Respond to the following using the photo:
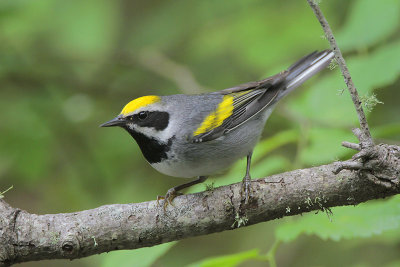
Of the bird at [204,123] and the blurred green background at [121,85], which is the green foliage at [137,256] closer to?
the bird at [204,123]

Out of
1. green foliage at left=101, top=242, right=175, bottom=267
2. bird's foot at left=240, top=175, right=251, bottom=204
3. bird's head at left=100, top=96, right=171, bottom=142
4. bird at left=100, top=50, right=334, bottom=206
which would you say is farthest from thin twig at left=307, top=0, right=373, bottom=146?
bird's head at left=100, top=96, right=171, bottom=142

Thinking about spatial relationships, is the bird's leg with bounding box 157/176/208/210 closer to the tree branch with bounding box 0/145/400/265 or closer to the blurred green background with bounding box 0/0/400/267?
the tree branch with bounding box 0/145/400/265

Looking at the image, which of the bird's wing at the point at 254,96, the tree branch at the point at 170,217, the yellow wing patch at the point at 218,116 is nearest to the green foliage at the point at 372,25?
the bird's wing at the point at 254,96

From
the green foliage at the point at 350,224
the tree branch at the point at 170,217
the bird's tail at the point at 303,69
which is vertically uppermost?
the bird's tail at the point at 303,69

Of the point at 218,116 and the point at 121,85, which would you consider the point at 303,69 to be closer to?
the point at 218,116

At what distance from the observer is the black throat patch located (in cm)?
397

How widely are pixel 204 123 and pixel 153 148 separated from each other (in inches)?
21.0

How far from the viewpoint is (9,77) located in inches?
255

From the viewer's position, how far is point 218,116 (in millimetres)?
4379

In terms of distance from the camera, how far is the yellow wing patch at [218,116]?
13.6ft

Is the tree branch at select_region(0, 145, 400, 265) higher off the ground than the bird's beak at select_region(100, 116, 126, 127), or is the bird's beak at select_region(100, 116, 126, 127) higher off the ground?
the bird's beak at select_region(100, 116, 126, 127)

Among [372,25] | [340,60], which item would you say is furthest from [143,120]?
[372,25]

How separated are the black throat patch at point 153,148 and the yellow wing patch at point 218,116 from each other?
30cm

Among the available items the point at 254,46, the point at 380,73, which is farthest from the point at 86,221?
the point at 254,46
